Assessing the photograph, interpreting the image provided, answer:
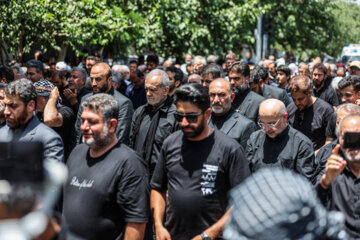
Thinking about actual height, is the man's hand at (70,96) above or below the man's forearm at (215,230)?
below

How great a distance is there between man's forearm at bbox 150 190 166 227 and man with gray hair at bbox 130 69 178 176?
1.24m

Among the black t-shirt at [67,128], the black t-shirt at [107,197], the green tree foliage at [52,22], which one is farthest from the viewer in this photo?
the green tree foliage at [52,22]

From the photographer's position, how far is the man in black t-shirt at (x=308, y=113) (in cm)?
662

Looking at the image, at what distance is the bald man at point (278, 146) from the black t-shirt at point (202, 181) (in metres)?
0.96

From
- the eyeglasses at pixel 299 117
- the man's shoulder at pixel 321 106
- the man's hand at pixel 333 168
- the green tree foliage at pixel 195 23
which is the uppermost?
the man's hand at pixel 333 168

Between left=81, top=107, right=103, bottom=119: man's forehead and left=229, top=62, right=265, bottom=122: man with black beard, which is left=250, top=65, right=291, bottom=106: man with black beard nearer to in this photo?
left=229, top=62, right=265, bottom=122: man with black beard

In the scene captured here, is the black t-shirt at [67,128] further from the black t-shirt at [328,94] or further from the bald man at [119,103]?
the black t-shirt at [328,94]

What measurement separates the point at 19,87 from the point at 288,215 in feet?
10.5

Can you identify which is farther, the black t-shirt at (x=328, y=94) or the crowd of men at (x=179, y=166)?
the black t-shirt at (x=328, y=94)

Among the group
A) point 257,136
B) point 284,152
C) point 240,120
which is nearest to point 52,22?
point 240,120

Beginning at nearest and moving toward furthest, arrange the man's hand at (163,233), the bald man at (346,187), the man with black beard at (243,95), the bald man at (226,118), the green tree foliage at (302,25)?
the bald man at (346,187), the man's hand at (163,233), the bald man at (226,118), the man with black beard at (243,95), the green tree foliage at (302,25)

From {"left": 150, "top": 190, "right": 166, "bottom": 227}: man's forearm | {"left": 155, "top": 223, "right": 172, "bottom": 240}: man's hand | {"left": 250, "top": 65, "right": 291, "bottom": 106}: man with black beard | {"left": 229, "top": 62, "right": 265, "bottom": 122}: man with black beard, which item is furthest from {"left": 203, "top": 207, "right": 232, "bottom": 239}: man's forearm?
{"left": 250, "top": 65, "right": 291, "bottom": 106}: man with black beard

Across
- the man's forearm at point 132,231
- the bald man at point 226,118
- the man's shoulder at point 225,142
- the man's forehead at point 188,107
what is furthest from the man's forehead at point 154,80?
the man's forearm at point 132,231

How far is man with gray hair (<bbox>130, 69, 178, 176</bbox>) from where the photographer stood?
569 cm
